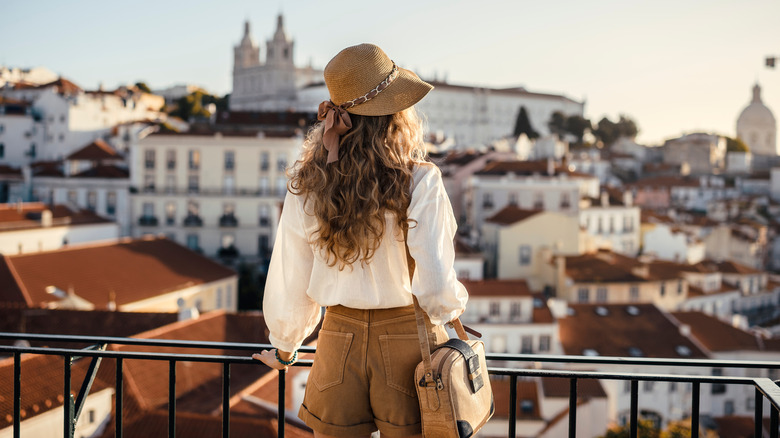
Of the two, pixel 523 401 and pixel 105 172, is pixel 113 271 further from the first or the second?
pixel 105 172

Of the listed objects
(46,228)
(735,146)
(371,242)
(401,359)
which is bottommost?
(46,228)

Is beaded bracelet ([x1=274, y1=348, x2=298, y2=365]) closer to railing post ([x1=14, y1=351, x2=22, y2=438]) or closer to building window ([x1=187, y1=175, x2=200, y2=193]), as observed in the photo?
railing post ([x1=14, y1=351, x2=22, y2=438])

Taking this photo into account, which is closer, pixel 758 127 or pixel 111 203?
pixel 111 203

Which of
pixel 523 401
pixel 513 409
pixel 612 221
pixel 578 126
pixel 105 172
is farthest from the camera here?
pixel 578 126

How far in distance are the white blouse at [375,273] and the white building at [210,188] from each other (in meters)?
37.4

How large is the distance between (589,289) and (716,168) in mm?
74281

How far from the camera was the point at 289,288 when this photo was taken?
2455mm

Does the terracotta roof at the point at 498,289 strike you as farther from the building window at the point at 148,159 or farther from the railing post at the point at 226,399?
the railing post at the point at 226,399

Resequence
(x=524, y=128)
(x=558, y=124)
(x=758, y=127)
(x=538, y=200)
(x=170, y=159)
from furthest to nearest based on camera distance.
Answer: (x=758, y=127) < (x=558, y=124) < (x=524, y=128) < (x=538, y=200) < (x=170, y=159)

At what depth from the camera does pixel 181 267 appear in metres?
27.6

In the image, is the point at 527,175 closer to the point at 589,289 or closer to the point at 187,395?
the point at 589,289

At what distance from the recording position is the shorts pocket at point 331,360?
2.33 m

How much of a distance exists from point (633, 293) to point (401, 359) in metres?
33.7

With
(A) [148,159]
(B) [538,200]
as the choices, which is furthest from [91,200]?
(B) [538,200]
